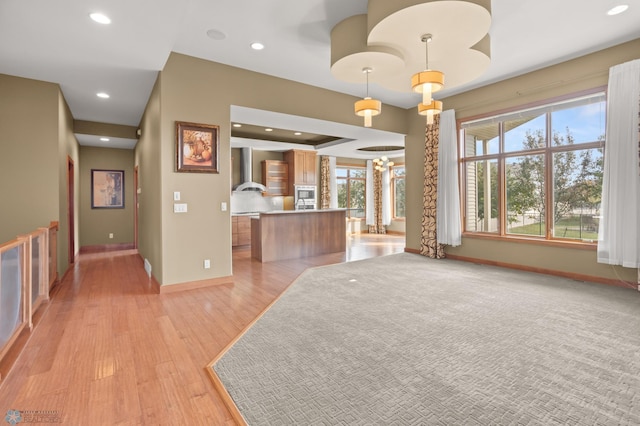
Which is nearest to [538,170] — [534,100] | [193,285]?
[534,100]

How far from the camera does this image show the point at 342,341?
2627 mm

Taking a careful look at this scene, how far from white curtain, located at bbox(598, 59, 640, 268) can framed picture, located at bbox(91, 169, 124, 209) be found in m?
9.83

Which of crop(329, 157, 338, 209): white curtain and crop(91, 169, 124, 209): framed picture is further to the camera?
crop(329, 157, 338, 209): white curtain

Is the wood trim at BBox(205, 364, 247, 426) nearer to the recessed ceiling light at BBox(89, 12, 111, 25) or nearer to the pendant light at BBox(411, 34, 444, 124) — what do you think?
the pendant light at BBox(411, 34, 444, 124)

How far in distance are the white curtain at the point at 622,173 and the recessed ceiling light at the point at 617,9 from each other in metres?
0.97

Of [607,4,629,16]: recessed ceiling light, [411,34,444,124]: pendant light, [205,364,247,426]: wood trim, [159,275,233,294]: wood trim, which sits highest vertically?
[607,4,629,16]: recessed ceiling light

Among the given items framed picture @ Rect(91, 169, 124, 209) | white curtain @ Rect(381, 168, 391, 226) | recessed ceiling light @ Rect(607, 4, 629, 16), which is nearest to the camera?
recessed ceiling light @ Rect(607, 4, 629, 16)

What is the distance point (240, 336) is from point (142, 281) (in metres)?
2.87

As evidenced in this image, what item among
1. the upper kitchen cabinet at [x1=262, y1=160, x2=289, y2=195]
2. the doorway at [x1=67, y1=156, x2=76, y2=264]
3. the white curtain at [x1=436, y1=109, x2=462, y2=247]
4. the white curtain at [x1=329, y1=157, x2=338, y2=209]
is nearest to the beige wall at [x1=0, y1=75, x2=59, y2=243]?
the doorway at [x1=67, y1=156, x2=76, y2=264]

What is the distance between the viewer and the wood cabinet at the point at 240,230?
26.6 feet

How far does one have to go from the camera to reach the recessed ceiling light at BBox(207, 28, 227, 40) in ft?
11.9

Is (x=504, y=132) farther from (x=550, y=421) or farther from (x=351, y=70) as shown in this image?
(x=550, y=421)

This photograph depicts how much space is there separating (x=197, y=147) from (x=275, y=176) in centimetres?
537

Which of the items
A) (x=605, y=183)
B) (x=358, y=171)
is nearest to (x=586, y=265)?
(x=605, y=183)
